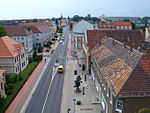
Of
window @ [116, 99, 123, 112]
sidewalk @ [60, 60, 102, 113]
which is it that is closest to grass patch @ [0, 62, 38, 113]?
sidewalk @ [60, 60, 102, 113]

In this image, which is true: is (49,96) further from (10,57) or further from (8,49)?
(8,49)

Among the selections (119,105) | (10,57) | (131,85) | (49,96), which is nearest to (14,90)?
(49,96)

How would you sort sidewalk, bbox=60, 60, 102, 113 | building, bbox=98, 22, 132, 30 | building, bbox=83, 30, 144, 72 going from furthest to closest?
building, bbox=98, 22, 132, 30 < building, bbox=83, 30, 144, 72 < sidewalk, bbox=60, 60, 102, 113

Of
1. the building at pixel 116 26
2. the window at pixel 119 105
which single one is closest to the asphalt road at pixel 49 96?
the window at pixel 119 105

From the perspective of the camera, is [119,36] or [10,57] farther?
[119,36]

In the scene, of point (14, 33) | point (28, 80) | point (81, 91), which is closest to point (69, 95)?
point (81, 91)

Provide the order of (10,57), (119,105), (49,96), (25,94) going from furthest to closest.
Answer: (10,57)
(25,94)
(49,96)
(119,105)

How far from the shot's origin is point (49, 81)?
44.2m

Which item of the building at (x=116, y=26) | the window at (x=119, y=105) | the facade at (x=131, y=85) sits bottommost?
the window at (x=119, y=105)

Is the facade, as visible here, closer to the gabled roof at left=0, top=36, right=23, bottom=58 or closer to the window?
the window

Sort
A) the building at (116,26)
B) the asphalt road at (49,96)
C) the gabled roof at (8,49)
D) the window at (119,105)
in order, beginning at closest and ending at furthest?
the window at (119,105)
the asphalt road at (49,96)
the gabled roof at (8,49)
the building at (116,26)

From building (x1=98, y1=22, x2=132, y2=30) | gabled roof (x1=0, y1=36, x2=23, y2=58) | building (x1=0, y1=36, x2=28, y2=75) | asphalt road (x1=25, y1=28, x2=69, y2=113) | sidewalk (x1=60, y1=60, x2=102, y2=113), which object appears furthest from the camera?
building (x1=98, y1=22, x2=132, y2=30)

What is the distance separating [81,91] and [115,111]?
17.2m

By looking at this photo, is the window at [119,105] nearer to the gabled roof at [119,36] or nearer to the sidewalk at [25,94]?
the sidewalk at [25,94]
